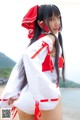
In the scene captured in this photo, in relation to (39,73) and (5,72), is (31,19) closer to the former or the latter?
(39,73)

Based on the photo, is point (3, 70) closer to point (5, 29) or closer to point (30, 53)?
point (5, 29)

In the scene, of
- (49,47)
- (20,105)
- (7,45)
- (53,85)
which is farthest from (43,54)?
(7,45)

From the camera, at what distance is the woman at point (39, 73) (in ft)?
4.24

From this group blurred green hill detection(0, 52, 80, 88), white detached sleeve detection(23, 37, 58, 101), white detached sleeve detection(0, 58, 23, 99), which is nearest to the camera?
white detached sleeve detection(23, 37, 58, 101)

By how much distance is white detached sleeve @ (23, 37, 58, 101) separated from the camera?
1.28 meters

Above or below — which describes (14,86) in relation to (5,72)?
above

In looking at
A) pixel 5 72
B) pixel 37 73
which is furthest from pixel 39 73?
pixel 5 72

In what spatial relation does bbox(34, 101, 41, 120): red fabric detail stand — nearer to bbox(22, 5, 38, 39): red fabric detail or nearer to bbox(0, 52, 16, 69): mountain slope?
bbox(22, 5, 38, 39): red fabric detail

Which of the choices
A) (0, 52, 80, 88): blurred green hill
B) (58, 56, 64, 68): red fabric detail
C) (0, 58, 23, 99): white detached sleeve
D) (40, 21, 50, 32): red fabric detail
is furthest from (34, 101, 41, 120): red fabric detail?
(0, 52, 80, 88): blurred green hill

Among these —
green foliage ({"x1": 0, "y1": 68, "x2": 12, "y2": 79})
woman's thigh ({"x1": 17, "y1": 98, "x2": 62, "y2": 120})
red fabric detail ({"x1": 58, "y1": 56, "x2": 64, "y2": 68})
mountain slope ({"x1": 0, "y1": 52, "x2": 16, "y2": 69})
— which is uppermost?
red fabric detail ({"x1": 58, "y1": 56, "x2": 64, "y2": 68})

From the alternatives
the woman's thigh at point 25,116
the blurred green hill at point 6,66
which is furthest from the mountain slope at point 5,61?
the woman's thigh at point 25,116

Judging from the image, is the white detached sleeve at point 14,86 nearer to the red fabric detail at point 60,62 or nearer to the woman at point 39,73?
the woman at point 39,73

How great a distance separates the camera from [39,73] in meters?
1.29

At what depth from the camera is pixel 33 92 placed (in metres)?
1.29
